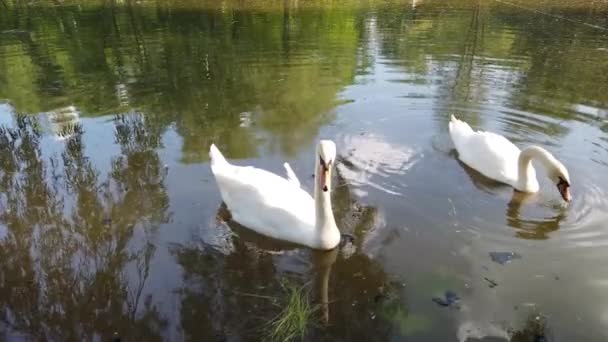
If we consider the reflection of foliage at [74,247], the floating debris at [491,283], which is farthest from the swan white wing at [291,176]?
the floating debris at [491,283]

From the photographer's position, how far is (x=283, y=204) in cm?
610

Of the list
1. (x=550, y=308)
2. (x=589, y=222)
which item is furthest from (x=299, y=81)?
(x=550, y=308)

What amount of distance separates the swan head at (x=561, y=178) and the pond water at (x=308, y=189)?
260 mm

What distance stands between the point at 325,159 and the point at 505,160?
3.41m

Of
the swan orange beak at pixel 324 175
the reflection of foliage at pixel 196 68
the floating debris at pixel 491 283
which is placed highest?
the swan orange beak at pixel 324 175

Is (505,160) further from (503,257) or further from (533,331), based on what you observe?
(533,331)

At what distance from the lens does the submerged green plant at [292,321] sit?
182 inches

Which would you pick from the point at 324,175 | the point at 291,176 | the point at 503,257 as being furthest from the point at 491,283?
the point at 291,176

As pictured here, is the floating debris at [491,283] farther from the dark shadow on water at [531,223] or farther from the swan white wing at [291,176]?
the swan white wing at [291,176]

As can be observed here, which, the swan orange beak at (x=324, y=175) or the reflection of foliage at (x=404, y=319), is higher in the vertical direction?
the swan orange beak at (x=324, y=175)

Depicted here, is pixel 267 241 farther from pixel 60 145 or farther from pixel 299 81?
pixel 299 81

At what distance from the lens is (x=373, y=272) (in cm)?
554


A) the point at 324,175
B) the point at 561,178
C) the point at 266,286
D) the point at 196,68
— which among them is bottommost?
the point at 266,286

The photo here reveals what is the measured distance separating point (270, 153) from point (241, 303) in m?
3.67
